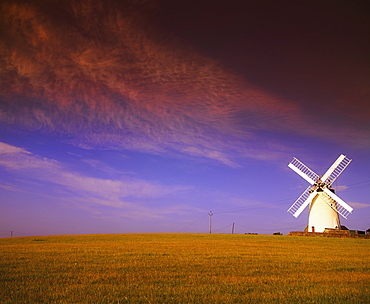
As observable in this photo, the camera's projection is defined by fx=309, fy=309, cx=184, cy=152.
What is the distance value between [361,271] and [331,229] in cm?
4367

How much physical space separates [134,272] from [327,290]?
22.9 ft

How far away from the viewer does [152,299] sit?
8.19 m

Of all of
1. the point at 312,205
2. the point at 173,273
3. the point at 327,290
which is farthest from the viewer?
the point at 312,205

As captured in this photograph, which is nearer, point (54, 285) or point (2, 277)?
A: point (54, 285)

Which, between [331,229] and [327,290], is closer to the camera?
[327,290]

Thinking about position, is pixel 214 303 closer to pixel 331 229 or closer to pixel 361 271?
pixel 361 271

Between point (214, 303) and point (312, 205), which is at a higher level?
point (312, 205)

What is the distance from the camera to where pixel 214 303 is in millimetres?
7918

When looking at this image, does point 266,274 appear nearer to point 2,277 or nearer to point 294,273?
point 294,273

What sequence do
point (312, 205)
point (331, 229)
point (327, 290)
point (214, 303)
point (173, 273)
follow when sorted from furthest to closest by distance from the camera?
1. point (312, 205)
2. point (331, 229)
3. point (173, 273)
4. point (327, 290)
5. point (214, 303)

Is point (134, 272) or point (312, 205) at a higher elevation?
point (312, 205)

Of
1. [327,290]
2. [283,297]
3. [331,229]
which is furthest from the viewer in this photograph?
[331,229]

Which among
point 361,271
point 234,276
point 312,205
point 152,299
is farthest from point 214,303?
point 312,205

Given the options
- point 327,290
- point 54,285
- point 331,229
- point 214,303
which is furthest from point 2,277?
point 331,229
